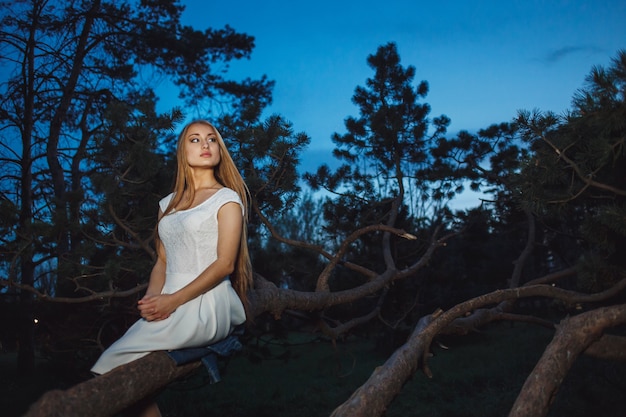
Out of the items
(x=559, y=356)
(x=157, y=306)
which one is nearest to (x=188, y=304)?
(x=157, y=306)

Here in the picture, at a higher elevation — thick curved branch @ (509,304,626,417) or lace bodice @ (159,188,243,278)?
lace bodice @ (159,188,243,278)

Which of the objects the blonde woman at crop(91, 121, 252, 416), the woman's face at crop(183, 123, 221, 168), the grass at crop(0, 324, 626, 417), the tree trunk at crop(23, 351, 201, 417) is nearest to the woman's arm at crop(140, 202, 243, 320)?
the blonde woman at crop(91, 121, 252, 416)

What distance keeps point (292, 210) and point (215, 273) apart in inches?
178

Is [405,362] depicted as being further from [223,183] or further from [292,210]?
[292,210]

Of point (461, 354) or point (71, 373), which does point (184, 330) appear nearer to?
point (71, 373)

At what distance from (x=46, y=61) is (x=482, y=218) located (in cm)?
606

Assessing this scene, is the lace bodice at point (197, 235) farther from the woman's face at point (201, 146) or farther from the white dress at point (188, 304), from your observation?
the woman's face at point (201, 146)

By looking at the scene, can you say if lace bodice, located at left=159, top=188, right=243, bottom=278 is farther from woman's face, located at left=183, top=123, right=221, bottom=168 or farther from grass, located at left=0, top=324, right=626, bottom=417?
grass, located at left=0, top=324, right=626, bottom=417

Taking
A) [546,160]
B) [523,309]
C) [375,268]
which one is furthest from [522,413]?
[523,309]

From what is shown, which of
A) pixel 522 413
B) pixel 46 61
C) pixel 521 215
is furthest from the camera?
pixel 46 61

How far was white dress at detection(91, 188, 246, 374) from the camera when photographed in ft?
5.79

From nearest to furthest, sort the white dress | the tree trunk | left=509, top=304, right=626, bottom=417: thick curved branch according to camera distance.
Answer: the tree trunk
the white dress
left=509, top=304, right=626, bottom=417: thick curved branch

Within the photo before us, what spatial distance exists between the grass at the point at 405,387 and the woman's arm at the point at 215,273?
2.55m

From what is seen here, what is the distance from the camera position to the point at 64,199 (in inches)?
161
